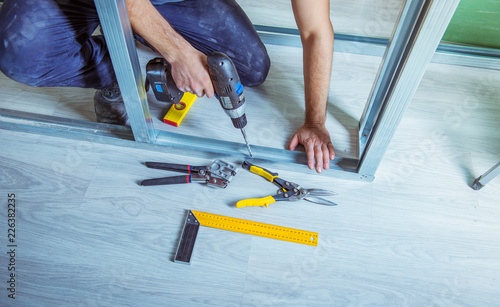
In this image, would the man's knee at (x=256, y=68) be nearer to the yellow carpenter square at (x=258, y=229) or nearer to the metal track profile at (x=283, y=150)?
the metal track profile at (x=283, y=150)

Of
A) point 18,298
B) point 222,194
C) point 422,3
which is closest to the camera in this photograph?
point 422,3

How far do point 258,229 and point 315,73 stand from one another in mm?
631

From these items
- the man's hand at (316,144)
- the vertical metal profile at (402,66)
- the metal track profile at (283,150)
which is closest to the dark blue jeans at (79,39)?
the metal track profile at (283,150)

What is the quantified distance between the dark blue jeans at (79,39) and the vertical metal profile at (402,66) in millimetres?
529

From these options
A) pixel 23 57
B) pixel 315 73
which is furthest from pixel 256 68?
pixel 23 57

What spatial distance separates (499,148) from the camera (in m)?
1.58

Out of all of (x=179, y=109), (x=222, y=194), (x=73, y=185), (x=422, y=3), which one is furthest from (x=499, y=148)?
(x=73, y=185)

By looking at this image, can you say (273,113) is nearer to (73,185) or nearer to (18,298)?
(73,185)

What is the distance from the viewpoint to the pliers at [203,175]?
136 centimetres

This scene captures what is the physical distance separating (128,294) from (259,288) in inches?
15.8

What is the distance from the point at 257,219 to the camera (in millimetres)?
1317

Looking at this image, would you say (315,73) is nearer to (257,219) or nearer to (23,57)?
(257,219)

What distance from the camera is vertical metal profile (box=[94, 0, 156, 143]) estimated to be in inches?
41.3

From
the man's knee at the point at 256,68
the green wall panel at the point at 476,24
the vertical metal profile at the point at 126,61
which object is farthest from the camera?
the green wall panel at the point at 476,24
